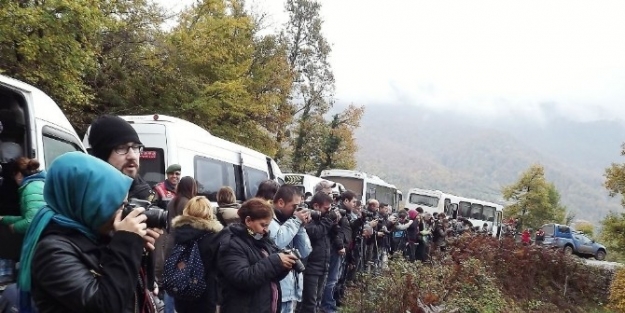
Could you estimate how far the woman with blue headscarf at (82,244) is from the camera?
182 cm

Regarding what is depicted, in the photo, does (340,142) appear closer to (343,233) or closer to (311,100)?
(311,100)

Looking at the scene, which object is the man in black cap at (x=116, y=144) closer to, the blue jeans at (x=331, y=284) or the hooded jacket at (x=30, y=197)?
the hooded jacket at (x=30, y=197)

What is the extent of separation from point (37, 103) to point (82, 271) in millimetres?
3796

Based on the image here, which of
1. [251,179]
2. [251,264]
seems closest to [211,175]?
[251,179]

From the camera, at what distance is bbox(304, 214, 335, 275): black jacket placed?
20.7 ft

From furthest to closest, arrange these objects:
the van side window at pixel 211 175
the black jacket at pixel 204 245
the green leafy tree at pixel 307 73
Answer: the green leafy tree at pixel 307 73 → the van side window at pixel 211 175 → the black jacket at pixel 204 245

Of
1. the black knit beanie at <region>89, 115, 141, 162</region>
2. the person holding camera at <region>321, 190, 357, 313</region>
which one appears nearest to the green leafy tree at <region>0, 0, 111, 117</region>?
the person holding camera at <region>321, 190, 357, 313</region>

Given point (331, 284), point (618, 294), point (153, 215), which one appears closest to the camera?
point (153, 215)

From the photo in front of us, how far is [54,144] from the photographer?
525cm

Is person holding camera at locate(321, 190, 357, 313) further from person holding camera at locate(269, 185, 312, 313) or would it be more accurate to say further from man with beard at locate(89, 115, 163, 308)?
man with beard at locate(89, 115, 163, 308)

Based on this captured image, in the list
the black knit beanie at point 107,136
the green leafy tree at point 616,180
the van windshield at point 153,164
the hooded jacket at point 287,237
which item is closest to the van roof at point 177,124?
the van windshield at point 153,164

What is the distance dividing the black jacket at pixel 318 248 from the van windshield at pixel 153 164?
2.98 metres

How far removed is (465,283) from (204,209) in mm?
5090

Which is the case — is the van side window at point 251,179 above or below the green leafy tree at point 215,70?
below
